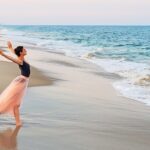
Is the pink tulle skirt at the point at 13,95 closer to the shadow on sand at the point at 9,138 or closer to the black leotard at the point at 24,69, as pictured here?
the black leotard at the point at 24,69

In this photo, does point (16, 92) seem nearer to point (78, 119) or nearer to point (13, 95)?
point (13, 95)

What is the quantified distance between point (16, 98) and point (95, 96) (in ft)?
14.7

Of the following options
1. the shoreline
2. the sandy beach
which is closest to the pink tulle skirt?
the sandy beach

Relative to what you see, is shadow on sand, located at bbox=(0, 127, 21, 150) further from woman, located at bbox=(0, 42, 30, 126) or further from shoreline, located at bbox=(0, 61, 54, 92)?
shoreline, located at bbox=(0, 61, 54, 92)

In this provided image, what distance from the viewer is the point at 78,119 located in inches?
332

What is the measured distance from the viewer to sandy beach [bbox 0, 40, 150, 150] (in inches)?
259

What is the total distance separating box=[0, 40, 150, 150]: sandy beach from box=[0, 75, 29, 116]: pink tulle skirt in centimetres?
30

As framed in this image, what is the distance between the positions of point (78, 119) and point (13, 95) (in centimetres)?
158

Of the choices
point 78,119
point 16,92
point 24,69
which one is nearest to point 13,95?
point 16,92

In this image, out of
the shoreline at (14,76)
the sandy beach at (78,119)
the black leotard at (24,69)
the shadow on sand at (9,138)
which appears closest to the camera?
the shadow on sand at (9,138)

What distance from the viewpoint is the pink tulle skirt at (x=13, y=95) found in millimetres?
7441

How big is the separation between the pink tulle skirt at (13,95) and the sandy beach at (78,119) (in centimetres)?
30

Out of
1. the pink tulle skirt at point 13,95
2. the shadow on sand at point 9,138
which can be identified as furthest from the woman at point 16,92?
the shadow on sand at point 9,138

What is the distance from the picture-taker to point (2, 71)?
15.5 meters
